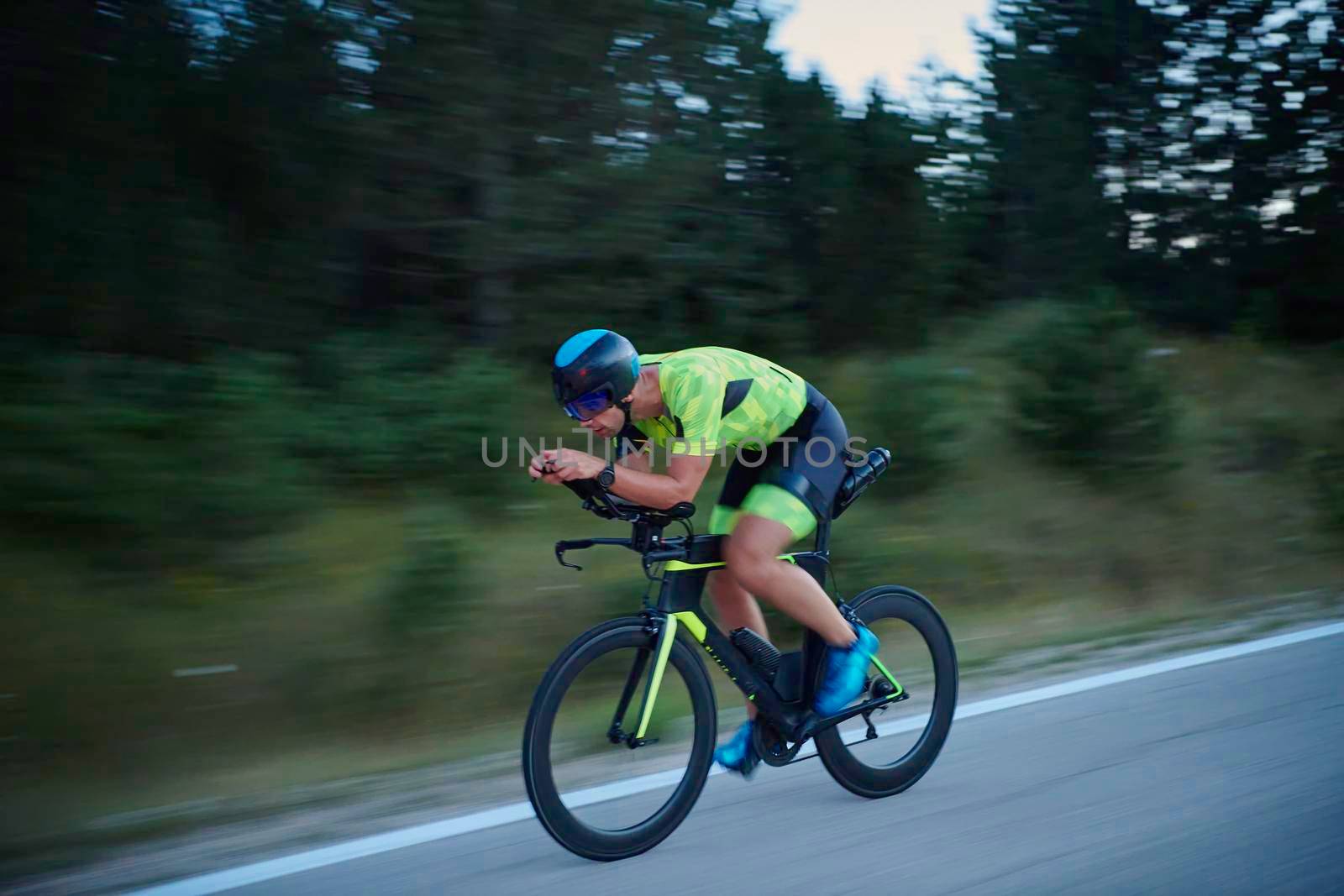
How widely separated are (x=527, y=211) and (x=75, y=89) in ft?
9.77

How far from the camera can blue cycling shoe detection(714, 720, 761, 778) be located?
3980 mm

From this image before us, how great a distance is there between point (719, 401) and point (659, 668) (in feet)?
2.93

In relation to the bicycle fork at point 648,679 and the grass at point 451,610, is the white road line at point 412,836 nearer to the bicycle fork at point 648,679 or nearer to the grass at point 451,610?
the bicycle fork at point 648,679

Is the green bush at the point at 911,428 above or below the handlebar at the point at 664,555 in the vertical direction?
below

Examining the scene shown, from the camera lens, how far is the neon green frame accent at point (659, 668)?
3.68 m

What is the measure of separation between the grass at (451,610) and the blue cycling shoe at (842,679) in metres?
1.65

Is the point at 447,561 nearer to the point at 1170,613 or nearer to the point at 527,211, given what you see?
the point at 527,211

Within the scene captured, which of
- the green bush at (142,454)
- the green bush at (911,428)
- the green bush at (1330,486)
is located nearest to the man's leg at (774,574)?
the green bush at (142,454)

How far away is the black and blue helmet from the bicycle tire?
0.69 metres

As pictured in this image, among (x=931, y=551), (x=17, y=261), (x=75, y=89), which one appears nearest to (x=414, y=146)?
(x=75, y=89)

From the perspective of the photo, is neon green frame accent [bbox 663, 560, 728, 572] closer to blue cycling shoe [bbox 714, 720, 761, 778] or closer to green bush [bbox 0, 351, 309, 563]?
blue cycling shoe [bbox 714, 720, 761, 778]

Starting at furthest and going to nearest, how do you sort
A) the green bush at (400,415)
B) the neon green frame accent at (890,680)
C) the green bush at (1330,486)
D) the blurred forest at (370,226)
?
1. the green bush at (1330,486)
2. the green bush at (400,415)
3. the blurred forest at (370,226)
4. the neon green frame accent at (890,680)

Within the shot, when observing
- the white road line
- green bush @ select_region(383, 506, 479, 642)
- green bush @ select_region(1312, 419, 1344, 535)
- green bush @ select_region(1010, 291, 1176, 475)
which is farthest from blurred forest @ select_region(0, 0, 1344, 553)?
green bush @ select_region(1312, 419, 1344, 535)

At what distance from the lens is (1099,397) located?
1030cm
